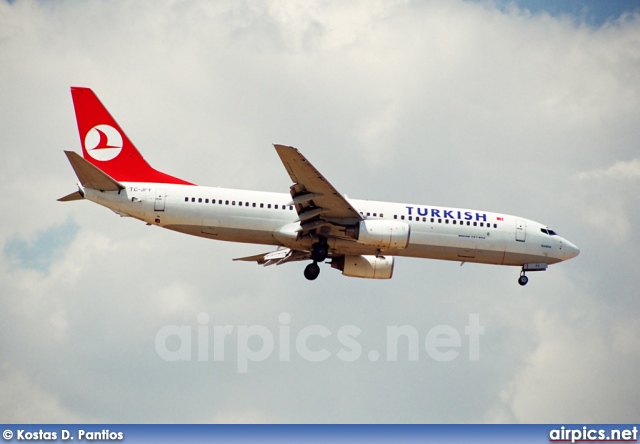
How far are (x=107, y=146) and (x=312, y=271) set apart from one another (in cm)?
1146

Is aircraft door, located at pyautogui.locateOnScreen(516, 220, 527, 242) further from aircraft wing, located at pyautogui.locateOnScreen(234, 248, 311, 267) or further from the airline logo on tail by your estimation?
the airline logo on tail

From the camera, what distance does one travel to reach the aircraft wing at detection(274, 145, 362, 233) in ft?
152

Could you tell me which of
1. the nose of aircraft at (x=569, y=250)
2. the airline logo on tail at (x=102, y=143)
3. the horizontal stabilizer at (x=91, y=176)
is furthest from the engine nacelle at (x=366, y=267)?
the airline logo on tail at (x=102, y=143)

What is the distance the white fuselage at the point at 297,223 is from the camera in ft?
161

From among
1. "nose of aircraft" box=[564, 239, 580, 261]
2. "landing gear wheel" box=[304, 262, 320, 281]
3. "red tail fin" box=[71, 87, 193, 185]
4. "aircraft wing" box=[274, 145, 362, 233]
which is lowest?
"landing gear wheel" box=[304, 262, 320, 281]

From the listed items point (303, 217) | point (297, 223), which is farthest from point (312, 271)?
point (303, 217)

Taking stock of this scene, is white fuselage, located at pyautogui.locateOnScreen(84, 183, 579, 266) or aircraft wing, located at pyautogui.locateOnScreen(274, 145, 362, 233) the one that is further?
white fuselage, located at pyautogui.locateOnScreen(84, 183, 579, 266)

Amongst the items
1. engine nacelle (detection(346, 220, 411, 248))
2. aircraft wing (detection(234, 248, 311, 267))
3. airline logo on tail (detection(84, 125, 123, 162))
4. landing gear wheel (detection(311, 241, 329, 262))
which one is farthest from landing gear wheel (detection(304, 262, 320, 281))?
airline logo on tail (detection(84, 125, 123, 162))

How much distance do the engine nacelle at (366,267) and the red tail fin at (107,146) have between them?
8.98m

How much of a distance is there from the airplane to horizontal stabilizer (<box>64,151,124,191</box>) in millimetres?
44

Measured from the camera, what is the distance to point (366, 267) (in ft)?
176

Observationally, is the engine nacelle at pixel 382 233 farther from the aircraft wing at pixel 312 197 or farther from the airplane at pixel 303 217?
the aircraft wing at pixel 312 197

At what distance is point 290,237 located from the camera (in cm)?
4991

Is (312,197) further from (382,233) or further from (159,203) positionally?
(159,203)
